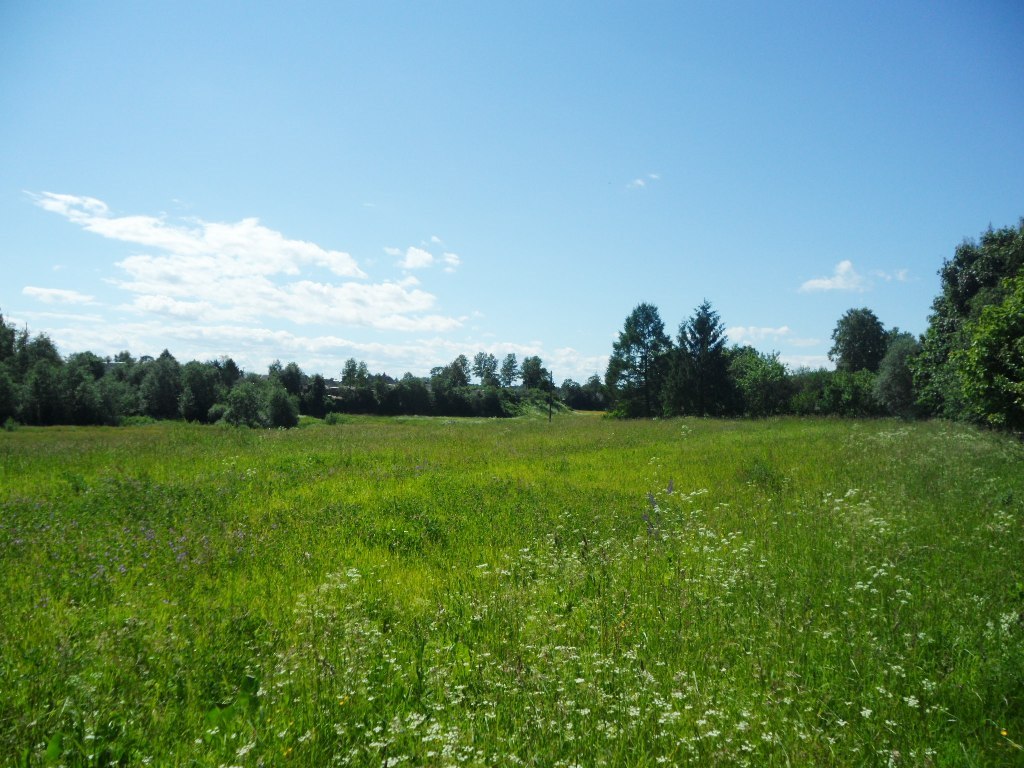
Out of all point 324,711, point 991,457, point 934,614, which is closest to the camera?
point 324,711

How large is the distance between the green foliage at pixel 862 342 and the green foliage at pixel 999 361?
2564 inches

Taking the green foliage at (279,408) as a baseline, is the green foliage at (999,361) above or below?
above

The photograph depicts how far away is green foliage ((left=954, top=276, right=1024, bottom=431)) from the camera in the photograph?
14625 millimetres

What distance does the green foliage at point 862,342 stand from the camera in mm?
72938

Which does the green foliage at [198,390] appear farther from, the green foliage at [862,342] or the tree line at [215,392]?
the green foliage at [862,342]

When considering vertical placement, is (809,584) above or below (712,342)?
below

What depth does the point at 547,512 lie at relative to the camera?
27.5ft

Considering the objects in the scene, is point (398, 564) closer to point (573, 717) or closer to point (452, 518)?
point (452, 518)

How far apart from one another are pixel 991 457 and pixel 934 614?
11.5 metres

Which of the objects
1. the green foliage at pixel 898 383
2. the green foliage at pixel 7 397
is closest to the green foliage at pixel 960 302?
the green foliage at pixel 898 383

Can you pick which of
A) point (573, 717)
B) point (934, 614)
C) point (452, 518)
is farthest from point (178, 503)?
point (934, 614)

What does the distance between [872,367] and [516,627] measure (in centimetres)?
8853

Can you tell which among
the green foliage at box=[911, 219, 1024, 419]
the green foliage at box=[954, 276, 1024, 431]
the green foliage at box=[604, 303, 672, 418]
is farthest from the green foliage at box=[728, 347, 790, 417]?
the green foliage at box=[954, 276, 1024, 431]

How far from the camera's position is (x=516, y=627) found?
4.32 metres
